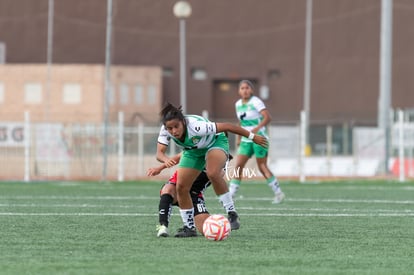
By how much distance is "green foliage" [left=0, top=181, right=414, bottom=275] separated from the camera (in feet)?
31.5

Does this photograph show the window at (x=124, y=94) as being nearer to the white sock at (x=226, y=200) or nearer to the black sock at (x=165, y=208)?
the white sock at (x=226, y=200)

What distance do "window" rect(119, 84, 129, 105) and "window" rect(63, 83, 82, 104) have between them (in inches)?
88.1

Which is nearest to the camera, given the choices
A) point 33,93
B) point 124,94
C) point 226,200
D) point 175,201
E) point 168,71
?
point 175,201

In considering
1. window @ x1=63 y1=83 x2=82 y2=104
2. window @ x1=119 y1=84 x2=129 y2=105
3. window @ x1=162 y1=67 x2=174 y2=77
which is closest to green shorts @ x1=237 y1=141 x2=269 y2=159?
window @ x1=63 y1=83 x2=82 y2=104

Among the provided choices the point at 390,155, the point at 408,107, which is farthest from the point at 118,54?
the point at 390,155

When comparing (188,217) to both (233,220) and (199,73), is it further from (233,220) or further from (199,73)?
(199,73)

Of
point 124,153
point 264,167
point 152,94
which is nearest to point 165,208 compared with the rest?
point 264,167

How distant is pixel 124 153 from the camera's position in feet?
110

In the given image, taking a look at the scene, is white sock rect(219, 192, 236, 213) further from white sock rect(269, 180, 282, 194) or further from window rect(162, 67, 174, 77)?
window rect(162, 67, 174, 77)

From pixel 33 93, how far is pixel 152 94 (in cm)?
622

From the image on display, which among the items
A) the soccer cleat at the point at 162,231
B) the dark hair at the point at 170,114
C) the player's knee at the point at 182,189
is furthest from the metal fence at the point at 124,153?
the dark hair at the point at 170,114

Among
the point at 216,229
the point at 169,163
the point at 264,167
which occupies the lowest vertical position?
the point at 216,229

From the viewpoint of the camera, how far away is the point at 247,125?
66.0 ft

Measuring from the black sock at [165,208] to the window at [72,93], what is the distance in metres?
39.9
